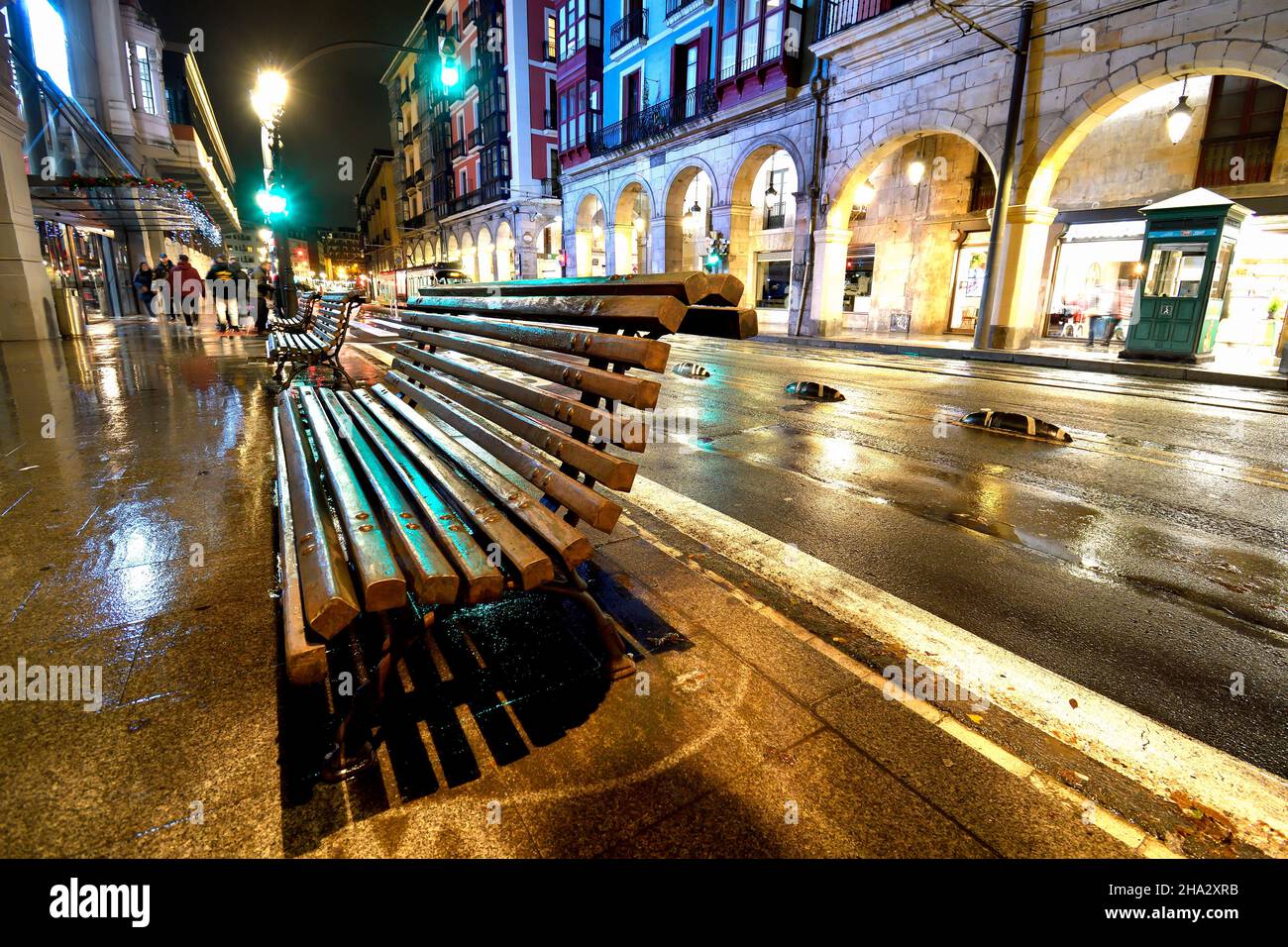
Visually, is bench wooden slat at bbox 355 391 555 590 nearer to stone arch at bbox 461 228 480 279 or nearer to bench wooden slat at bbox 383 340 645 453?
bench wooden slat at bbox 383 340 645 453

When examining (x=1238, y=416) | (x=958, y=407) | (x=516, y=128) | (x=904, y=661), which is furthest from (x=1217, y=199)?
(x=516, y=128)

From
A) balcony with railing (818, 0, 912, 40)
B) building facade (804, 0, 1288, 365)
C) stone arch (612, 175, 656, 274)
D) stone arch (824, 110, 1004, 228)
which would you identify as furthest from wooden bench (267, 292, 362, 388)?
stone arch (612, 175, 656, 274)

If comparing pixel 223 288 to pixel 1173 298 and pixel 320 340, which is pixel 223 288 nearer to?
pixel 320 340

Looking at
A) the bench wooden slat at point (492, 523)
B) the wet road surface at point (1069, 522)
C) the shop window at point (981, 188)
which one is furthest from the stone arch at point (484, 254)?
the bench wooden slat at point (492, 523)

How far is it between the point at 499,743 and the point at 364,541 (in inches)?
30.6

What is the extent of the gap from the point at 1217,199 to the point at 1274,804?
1709 cm

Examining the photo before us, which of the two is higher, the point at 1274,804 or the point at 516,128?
the point at 516,128

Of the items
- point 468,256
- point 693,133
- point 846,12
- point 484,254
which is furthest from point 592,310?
point 468,256

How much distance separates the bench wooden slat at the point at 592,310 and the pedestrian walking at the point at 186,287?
22.2 meters

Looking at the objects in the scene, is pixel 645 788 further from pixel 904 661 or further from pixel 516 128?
pixel 516 128

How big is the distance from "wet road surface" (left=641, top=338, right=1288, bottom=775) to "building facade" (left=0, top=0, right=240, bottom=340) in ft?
48.8

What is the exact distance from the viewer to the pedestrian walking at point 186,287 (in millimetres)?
20469

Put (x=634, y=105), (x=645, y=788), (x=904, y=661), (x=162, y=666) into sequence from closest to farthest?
(x=645, y=788) → (x=162, y=666) → (x=904, y=661) → (x=634, y=105)
